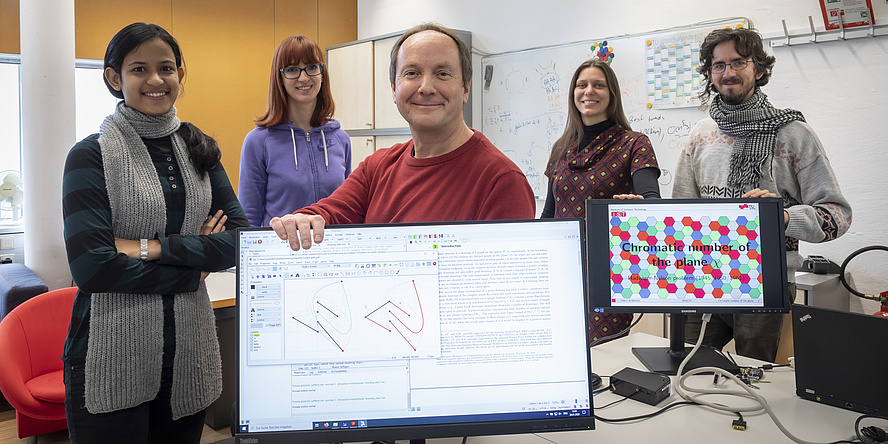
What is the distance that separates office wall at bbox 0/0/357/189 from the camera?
4.55 meters

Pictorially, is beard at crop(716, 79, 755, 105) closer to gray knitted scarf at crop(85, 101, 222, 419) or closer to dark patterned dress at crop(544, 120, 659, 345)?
dark patterned dress at crop(544, 120, 659, 345)

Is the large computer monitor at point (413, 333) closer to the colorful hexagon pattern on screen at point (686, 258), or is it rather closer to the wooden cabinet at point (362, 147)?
the colorful hexagon pattern on screen at point (686, 258)

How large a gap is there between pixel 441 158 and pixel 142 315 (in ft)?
2.83

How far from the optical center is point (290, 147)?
2.44 metres

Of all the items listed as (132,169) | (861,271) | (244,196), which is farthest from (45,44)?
(861,271)

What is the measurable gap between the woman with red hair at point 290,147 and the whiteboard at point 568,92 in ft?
6.64

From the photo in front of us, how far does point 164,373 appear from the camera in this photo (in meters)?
1.51

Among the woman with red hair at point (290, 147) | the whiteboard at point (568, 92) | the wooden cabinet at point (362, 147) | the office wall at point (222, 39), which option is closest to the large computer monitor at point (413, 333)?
the woman with red hair at point (290, 147)

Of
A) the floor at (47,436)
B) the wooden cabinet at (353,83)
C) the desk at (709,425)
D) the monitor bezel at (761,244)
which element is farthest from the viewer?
the wooden cabinet at (353,83)

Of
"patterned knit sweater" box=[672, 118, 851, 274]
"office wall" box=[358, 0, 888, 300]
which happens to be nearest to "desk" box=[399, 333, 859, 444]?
"patterned knit sweater" box=[672, 118, 851, 274]

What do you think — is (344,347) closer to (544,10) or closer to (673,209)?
(673,209)

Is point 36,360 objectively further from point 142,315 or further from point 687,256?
point 687,256

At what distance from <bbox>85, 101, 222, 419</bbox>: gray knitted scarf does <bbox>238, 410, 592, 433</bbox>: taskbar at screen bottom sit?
0.71 m

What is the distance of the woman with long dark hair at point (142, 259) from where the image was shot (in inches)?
56.3
